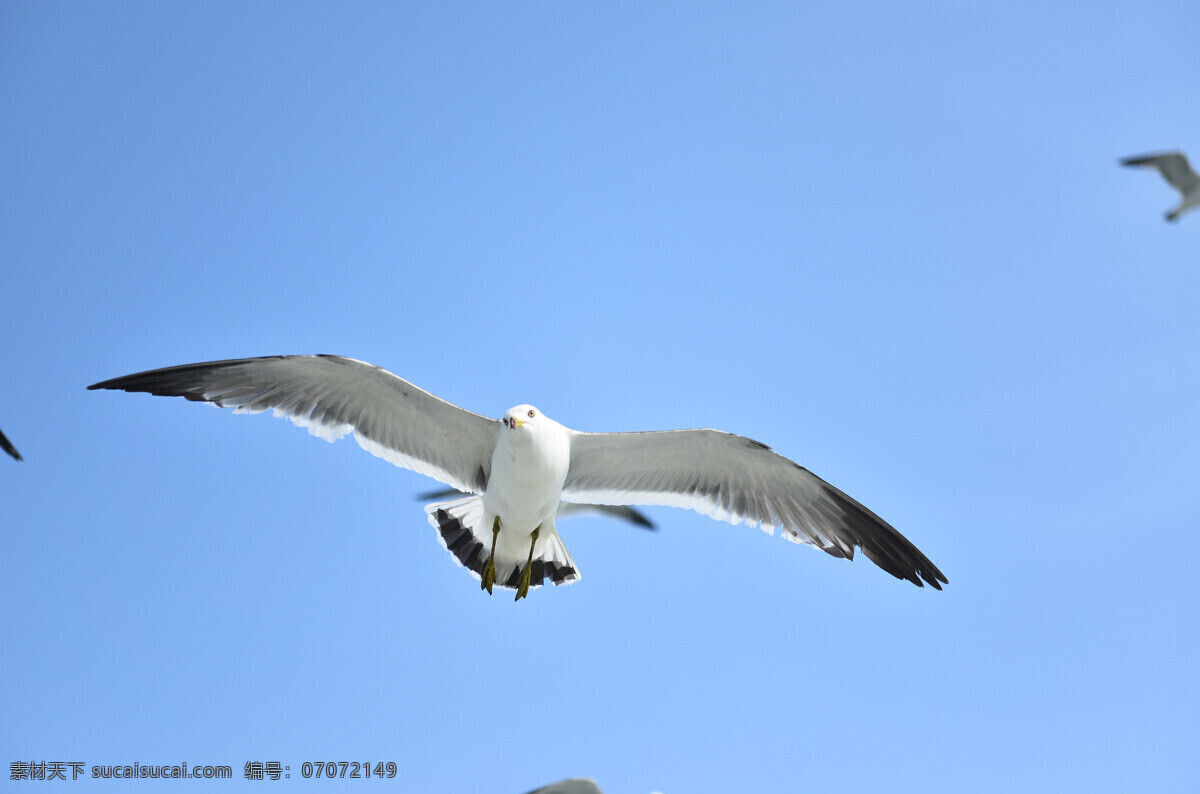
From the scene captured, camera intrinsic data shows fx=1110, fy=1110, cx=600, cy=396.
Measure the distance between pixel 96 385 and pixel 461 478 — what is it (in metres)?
2.57

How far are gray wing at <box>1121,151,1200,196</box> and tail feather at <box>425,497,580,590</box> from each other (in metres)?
4.63

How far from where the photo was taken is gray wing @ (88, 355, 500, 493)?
7594mm

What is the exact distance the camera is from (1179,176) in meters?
6.63

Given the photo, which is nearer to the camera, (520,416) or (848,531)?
(520,416)

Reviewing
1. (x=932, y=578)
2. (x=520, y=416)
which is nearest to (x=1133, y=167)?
(x=932, y=578)

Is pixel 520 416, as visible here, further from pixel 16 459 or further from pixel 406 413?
pixel 16 459

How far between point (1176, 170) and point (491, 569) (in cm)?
511

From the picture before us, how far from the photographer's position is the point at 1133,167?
688 centimetres

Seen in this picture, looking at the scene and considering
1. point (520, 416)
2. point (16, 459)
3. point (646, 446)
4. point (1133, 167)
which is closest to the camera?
point (16, 459)

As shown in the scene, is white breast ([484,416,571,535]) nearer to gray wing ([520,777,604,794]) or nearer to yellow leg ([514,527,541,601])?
yellow leg ([514,527,541,601])

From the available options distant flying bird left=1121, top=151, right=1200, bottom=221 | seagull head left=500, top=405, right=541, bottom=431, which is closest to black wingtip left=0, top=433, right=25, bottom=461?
seagull head left=500, top=405, right=541, bottom=431

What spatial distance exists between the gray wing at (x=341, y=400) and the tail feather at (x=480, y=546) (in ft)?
0.98

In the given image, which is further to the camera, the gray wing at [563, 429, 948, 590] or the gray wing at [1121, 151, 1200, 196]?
the gray wing at [563, 429, 948, 590]

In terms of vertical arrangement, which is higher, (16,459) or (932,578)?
(16,459)
